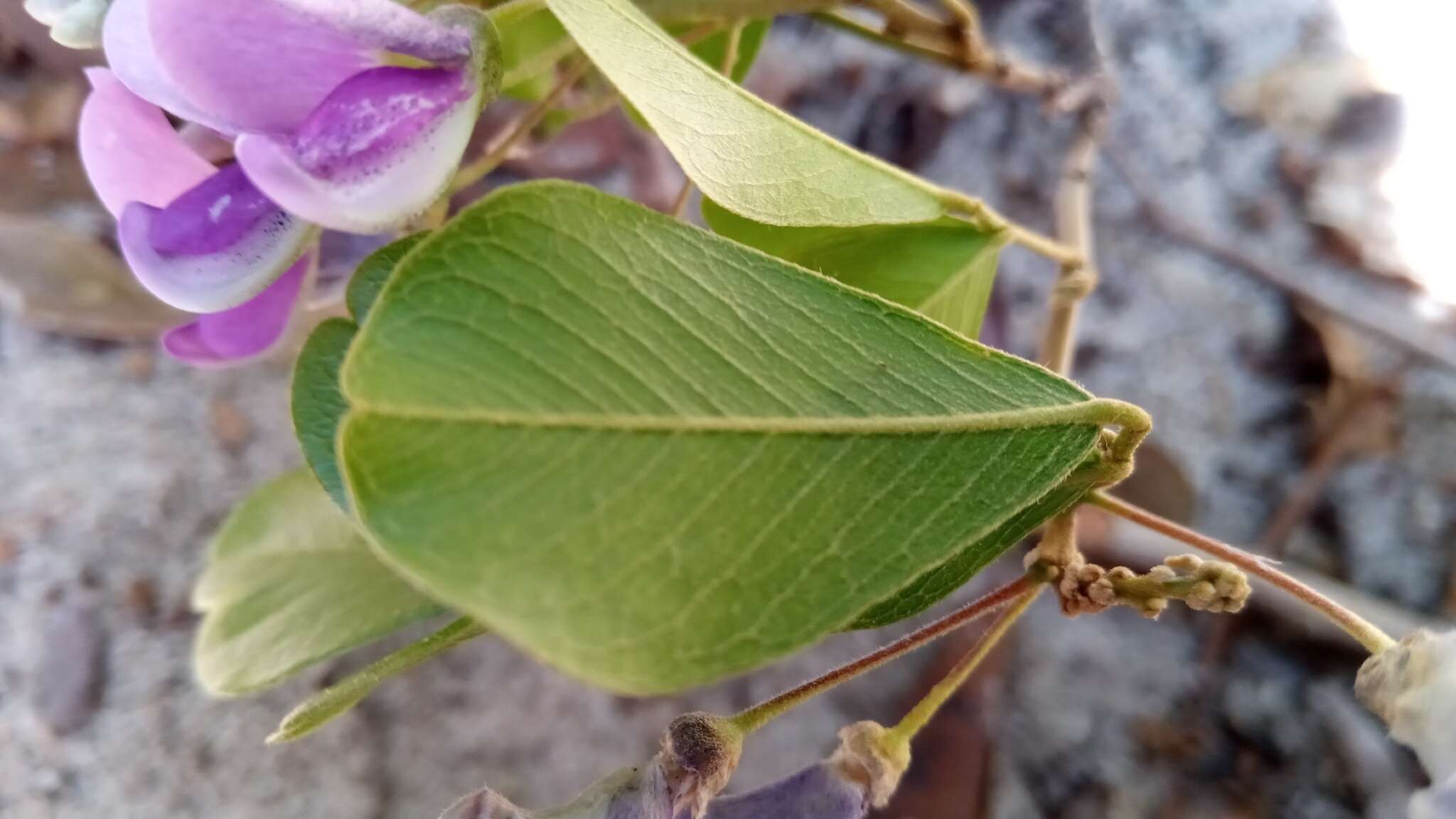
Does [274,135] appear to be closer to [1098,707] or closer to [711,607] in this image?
[711,607]

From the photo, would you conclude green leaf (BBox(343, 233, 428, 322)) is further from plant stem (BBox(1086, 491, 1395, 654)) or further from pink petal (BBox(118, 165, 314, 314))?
plant stem (BBox(1086, 491, 1395, 654))

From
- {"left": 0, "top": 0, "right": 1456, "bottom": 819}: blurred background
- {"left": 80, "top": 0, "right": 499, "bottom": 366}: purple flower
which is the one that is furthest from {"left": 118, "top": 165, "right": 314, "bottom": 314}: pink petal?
{"left": 0, "top": 0, "right": 1456, "bottom": 819}: blurred background

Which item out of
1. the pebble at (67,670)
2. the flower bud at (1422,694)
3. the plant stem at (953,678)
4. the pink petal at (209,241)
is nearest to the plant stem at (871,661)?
the plant stem at (953,678)

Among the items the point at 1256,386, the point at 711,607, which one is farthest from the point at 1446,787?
the point at 1256,386

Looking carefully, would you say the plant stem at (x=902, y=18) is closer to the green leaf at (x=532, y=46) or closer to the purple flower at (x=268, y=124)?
the green leaf at (x=532, y=46)

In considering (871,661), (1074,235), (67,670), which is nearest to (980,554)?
(871,661)
